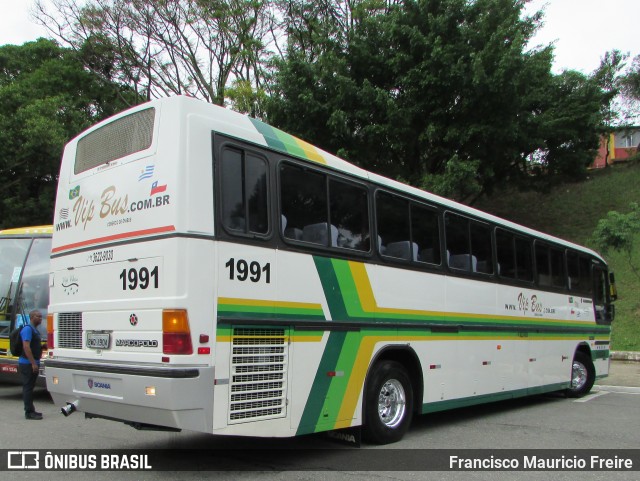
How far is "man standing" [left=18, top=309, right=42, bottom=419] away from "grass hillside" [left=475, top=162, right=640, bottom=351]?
1940 cm

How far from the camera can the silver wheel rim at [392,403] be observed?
6887 millimetres

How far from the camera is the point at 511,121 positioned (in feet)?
62.7

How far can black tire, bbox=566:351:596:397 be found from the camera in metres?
11.5

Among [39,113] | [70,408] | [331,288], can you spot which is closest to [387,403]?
[331,288]

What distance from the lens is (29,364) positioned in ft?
28.1

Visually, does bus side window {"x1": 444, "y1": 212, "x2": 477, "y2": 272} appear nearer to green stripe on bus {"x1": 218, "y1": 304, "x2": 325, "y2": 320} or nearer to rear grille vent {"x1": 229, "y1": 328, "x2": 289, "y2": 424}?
green stripe on bus {"x1": 218, "y1": 304, "x2": 325, "y2": 320}

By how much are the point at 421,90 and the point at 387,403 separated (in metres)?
13.9

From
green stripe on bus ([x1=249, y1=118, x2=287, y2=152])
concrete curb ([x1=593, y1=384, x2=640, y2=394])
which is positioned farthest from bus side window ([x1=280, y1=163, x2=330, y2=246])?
concrete curb ([x1=593, y1=384, x2=640, y2=394])

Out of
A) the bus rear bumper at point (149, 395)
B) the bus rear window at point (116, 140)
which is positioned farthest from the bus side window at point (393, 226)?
the bus rear bumper at point (149, 395)

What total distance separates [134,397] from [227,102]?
20.8m

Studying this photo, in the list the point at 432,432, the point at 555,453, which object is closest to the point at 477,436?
the point at 432,432

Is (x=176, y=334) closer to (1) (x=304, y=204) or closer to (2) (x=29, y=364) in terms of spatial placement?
(1) (x=304, y=204)

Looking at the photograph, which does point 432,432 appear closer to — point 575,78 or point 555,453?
point 555,453

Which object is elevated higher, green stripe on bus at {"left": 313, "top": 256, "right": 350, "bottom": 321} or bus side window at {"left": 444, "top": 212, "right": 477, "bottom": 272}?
bus side window at {"left": 444, "top": 212, "right": 477, "bottom": 272}
